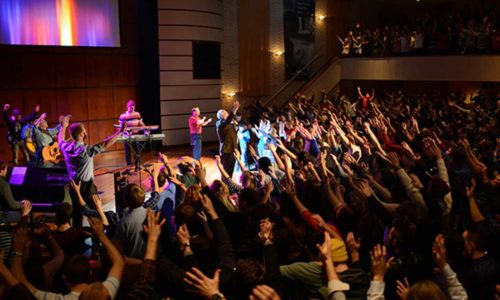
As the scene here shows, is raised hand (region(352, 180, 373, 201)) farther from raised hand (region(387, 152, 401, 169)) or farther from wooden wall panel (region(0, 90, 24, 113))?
wooden wall panel (region(0, 90, 24, 113))

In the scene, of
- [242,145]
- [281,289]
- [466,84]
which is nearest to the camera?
[281,289]

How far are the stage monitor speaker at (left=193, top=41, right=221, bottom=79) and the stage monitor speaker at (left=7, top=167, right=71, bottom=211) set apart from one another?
7.86 metres

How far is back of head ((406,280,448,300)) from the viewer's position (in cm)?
219

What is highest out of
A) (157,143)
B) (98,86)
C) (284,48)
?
(284,48)

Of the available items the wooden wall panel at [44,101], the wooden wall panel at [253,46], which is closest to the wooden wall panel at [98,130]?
the wooden wall panel at [44,101]

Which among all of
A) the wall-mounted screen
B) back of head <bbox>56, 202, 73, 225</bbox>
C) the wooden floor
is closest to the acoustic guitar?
the wooden floor

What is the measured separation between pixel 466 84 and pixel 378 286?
17084mm

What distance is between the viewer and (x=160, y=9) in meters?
13.7

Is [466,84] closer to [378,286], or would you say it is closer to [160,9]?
[160,9]

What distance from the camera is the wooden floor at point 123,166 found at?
9002mm

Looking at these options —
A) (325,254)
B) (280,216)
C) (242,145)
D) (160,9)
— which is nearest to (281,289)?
(325,254)

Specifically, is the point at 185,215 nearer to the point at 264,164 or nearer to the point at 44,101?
the point at 264,164

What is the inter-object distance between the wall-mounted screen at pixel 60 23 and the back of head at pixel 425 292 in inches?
446

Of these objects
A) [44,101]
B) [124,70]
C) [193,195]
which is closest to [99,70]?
[124,70]
